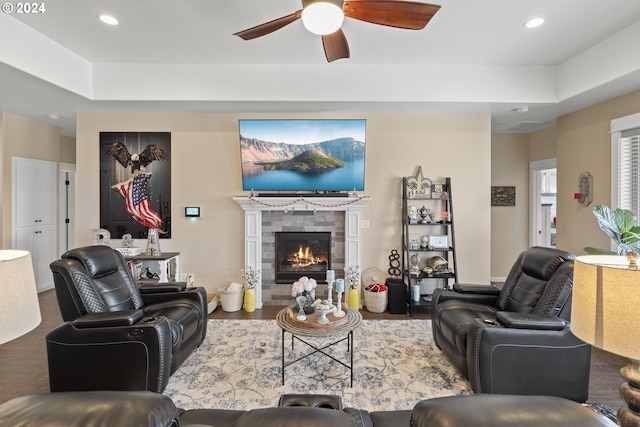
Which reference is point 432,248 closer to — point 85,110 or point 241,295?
point 241,295

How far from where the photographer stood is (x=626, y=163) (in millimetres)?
3588

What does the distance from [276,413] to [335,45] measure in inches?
97.3

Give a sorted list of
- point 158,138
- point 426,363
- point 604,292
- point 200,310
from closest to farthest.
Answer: point 604,292 < point 426,363 < point 200,310 < point 158,138

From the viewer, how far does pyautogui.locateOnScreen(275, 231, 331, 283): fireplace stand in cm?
444

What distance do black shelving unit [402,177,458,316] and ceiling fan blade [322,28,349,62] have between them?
7.31 ft

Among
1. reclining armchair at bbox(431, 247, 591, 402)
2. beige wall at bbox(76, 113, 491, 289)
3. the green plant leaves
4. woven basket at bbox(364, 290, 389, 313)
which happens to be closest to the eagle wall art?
beige wall at bbox(76, 113, 491, 289)

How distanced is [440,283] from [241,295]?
285 cm

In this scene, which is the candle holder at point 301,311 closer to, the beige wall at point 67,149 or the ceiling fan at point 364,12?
the ceiling fan at point 364,12

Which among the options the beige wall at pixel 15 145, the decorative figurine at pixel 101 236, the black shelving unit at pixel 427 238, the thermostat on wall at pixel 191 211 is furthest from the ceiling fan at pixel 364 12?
the beige wall at pixel 15 145

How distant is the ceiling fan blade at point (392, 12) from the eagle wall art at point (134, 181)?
335 cm

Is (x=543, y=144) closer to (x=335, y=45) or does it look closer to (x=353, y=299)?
(x=353, y=299)

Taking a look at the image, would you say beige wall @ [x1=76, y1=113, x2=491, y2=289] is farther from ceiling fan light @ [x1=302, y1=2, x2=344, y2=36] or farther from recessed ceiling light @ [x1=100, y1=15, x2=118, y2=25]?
ceiling fan light @ [x1=302, y1=2, x2=344, y2=36]

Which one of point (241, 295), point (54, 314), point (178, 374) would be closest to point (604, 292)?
point (178, 374)

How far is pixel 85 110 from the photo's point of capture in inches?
170
